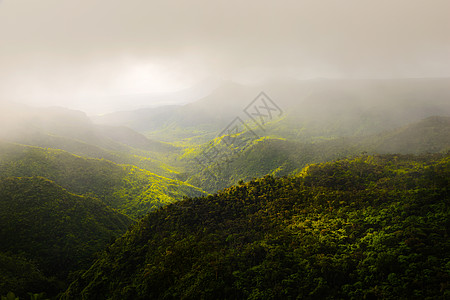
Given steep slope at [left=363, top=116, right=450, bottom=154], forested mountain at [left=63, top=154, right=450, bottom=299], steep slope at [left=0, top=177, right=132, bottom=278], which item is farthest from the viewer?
steep slope at [left=363, top=116, right=450, bottom=154]

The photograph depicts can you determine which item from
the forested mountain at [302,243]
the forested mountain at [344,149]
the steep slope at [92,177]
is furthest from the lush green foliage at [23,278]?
the forested mountain at [344,149]

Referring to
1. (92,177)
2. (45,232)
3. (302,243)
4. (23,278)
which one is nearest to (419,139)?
(302,243)

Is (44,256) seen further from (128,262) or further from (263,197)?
(263,197)

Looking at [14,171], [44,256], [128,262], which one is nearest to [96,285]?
[128,262]

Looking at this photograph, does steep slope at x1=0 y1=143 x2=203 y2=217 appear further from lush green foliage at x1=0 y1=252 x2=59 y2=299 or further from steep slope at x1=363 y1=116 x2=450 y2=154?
steep slope at x1=363 y1=116 x2=450 y2=154

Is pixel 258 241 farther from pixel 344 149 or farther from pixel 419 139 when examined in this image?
pixel 419 139

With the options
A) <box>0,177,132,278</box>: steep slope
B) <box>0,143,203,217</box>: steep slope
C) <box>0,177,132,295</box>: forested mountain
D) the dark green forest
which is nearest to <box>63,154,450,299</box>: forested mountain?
the dark green forest

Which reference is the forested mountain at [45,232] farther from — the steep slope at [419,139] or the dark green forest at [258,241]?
the steep slope at [419,139]
